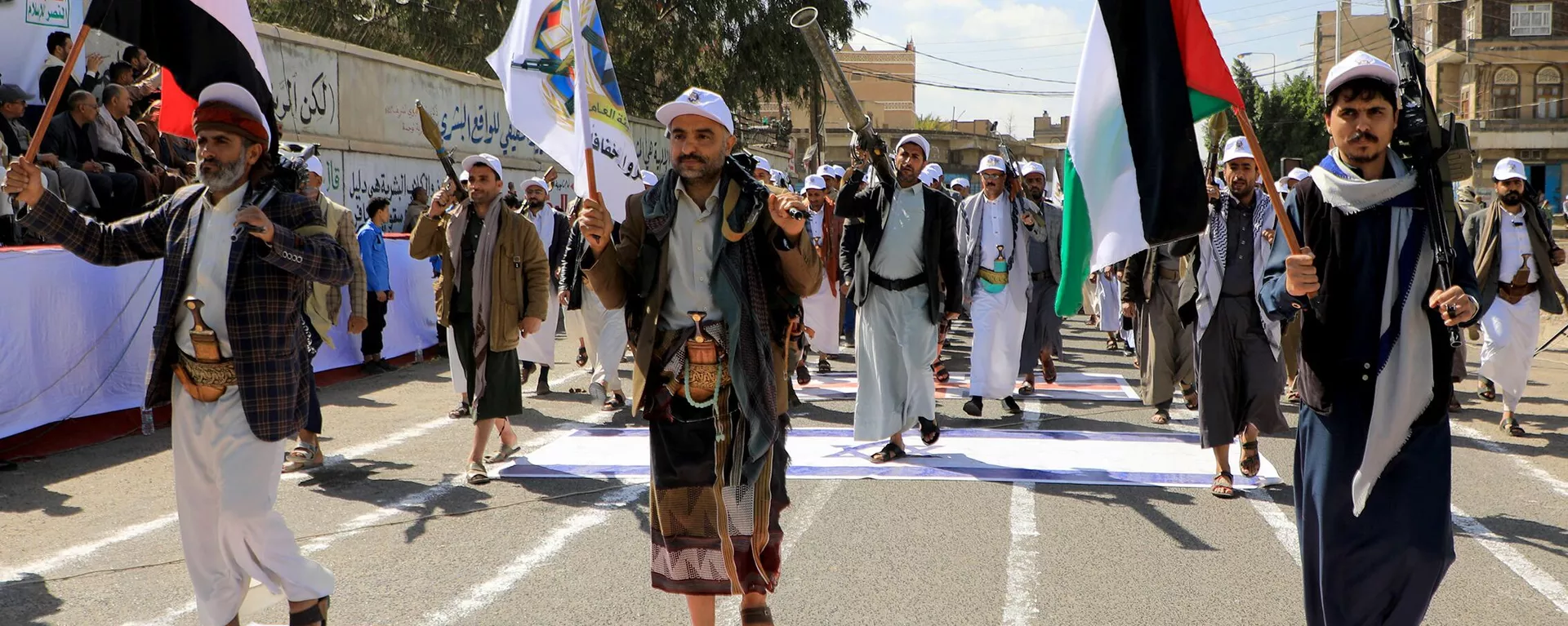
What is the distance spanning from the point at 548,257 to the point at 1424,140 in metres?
7.82

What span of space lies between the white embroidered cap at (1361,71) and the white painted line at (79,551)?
17.4 ft

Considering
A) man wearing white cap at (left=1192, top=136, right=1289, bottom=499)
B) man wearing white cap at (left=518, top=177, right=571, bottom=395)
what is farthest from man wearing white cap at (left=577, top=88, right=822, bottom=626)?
man wearing white cap at (left=518, top=177, right=571, bottom=395)

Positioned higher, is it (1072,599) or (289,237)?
(289,237)

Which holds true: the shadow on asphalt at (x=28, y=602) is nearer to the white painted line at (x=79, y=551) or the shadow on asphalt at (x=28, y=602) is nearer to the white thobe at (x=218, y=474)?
the white painted line at (x=79, y=551)

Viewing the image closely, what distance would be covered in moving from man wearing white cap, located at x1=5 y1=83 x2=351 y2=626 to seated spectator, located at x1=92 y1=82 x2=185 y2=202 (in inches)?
316

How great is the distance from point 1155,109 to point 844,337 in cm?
1267

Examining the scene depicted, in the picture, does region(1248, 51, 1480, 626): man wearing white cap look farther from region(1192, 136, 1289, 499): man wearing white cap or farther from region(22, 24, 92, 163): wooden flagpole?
region(22, 24, 92, 163): wooden flagpole

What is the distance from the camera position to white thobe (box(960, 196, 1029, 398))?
963 cm

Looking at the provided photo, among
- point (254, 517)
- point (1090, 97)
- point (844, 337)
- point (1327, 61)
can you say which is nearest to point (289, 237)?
point (254, 517)

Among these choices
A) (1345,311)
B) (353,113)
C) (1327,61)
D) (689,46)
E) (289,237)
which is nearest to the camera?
(1345,311)

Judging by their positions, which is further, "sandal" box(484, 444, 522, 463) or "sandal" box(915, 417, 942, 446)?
"sandal" box(915, 417, 942, 446)

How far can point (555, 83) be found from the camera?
5.20 metres

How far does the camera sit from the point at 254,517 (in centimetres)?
416

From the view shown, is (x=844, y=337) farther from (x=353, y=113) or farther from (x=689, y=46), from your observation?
(x=689, y=46)
